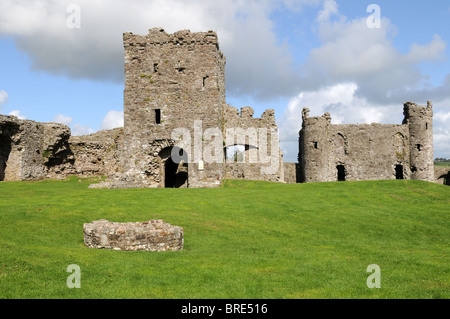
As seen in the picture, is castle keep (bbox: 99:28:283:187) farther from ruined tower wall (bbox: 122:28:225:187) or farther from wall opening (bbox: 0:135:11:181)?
wall opening (bbox: 0:135:11:181)

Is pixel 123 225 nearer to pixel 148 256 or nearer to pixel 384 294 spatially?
pixel 148 256

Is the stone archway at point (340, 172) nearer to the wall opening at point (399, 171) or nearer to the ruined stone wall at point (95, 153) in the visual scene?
the wall opening at point (399, 171)

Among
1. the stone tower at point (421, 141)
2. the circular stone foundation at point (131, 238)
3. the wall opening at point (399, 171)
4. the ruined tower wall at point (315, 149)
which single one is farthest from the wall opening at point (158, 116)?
the stone tower at point (421, 141)

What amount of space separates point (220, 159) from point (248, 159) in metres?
4.39

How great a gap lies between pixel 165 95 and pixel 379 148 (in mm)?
25390

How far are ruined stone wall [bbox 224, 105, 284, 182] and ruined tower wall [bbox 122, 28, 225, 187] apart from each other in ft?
11.3

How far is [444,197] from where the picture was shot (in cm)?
2367

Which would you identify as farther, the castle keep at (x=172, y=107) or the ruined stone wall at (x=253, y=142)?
the ruined stone wall at (x=253, y=142)

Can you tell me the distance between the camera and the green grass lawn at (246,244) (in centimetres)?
898

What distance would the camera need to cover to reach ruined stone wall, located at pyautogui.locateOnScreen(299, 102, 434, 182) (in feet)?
148

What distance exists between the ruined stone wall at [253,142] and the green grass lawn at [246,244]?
9361mm

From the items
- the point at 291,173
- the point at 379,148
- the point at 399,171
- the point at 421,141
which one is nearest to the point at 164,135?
the point at 291,173

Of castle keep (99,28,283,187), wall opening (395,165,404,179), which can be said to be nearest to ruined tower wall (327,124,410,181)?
wall opening (395,165,404,179)

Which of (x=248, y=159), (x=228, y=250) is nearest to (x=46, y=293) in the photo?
(x=228, y=250)
